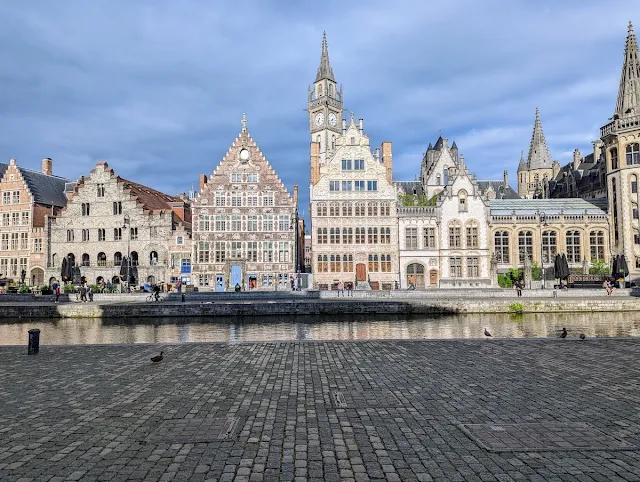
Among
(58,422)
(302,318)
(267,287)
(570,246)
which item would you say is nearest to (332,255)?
(267,287)

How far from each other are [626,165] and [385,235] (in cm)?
3111

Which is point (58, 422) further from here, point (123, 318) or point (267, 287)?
point (267, 287)

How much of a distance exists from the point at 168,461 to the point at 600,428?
671 centimetres

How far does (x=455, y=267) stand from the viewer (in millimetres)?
52156

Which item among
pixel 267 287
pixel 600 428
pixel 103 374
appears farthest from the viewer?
pixel 267 287

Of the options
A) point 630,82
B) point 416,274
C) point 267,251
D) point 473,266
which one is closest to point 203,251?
point 267,251

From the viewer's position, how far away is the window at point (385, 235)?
51.2 meters

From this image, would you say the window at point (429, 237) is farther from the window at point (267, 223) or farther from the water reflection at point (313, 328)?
the water reflection at point (313, 328)

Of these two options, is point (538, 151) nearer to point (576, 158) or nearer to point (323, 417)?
point (576, 158)

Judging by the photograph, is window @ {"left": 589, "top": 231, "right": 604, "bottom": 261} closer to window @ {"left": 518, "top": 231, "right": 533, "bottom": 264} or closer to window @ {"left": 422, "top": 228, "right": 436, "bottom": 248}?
window @ {"left": 518, "top": 231, "right": 533, "bottom": 264}

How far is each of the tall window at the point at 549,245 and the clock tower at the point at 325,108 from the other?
46473mm

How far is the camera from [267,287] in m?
50.6

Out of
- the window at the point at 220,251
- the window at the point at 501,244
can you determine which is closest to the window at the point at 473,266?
the window at the point at 501,244

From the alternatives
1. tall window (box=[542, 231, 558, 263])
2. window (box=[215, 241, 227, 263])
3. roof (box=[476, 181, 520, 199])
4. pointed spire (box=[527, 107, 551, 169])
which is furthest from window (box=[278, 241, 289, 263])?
pointed spire (box=[527, 107, 551, 169])
